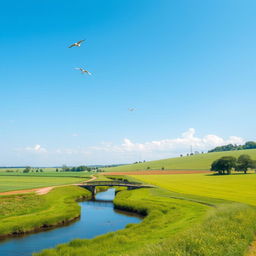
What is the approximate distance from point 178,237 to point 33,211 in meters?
41.6

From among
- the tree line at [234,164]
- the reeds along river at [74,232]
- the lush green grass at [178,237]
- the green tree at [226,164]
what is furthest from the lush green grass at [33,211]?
the tree line at [234,164]

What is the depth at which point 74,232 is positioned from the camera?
42.1m

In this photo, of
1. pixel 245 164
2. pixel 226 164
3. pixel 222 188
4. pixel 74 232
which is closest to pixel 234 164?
pixel 226 164

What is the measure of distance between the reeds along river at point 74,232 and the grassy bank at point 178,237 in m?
5.71

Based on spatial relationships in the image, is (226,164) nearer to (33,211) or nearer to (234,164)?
(234,164)

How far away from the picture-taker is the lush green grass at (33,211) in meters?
42.4

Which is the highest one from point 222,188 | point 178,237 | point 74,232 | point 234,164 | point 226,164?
point 226,164

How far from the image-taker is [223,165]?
145 metres

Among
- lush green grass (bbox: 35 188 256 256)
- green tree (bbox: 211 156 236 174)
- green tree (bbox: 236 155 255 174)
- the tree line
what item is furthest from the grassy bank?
green tree (bbox: 236 155 255 174)

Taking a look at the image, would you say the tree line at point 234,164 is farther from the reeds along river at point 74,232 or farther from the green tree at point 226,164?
the reeds along river at point 74,232

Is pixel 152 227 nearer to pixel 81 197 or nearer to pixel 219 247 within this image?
pixel 219 247

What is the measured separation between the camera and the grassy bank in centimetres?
2252

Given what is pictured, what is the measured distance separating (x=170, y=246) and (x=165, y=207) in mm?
30324

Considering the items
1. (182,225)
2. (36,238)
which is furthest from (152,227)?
(36,238)
